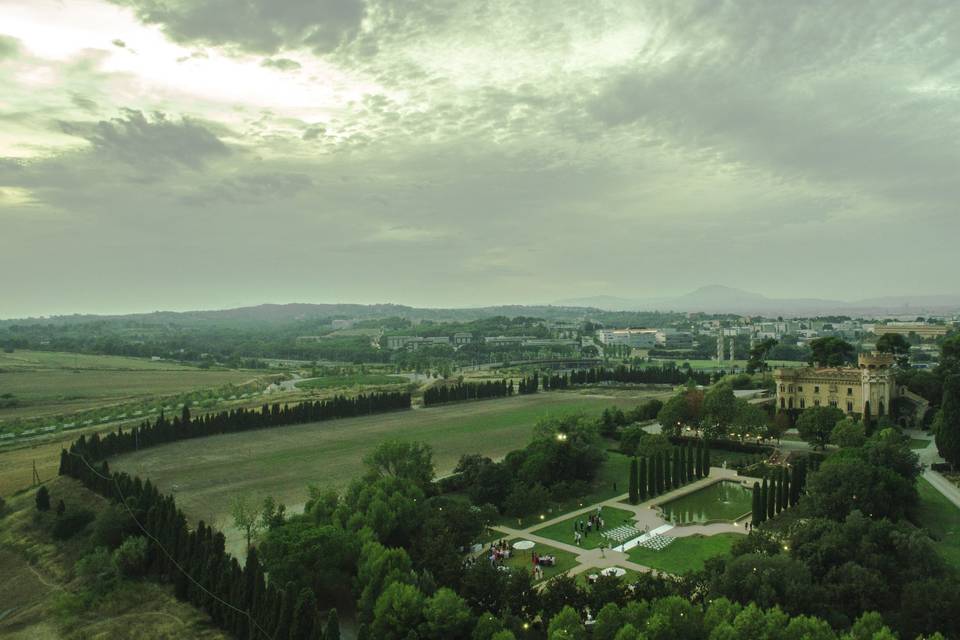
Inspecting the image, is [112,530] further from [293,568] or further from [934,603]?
[934,603]

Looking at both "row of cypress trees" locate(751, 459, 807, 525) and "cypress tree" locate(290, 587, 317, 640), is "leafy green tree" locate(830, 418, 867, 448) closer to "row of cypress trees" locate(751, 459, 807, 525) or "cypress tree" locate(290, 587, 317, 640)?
"row of cypress trees" locate(751, 459, 807, 525)

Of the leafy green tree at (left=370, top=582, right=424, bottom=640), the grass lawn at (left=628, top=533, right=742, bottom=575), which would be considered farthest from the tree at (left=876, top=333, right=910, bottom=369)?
the leafy green tree at (left=370, top=582, right=424, bottom=640)

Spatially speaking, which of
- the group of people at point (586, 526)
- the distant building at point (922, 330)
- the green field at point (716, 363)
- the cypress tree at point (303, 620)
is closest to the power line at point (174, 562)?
the cypress tree at point (303, 620)

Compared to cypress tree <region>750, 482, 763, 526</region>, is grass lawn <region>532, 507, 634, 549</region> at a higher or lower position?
lower

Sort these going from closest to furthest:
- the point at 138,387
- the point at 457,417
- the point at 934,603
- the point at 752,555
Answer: the point at 934,603 → the point at 752,555 → the point at 457,417 → the point at 138,387

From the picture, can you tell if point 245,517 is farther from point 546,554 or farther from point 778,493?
point 778,493

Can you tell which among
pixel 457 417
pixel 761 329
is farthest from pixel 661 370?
pixel 761 329

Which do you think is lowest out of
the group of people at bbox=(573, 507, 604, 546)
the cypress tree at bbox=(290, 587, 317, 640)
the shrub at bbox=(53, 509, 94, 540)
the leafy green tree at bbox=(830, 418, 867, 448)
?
the group of people at bbox=(573, 507, 604, 546)
